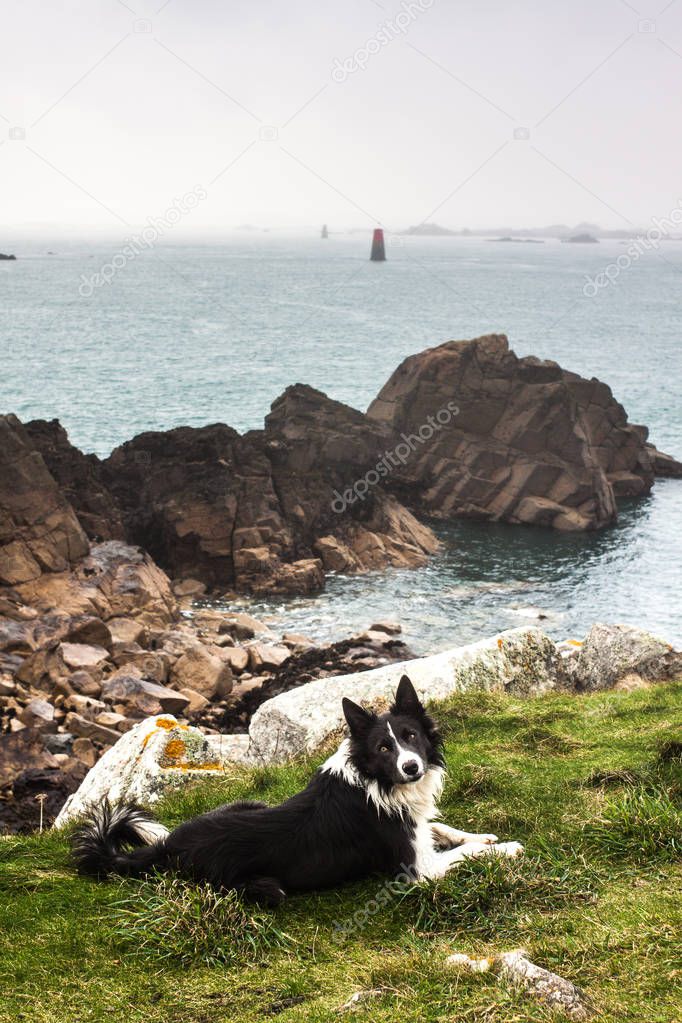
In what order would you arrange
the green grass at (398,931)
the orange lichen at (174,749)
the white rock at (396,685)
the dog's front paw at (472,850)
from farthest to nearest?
the white rock at (396,685)
the orange lichen at (174,749)
the dog's front paw at (472,850)
the green grass at (398,931)

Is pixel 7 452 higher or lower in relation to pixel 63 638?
higher

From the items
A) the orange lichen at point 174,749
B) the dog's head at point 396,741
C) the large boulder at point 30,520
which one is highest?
the dog's head at point 396,741

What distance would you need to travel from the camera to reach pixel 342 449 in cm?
5131

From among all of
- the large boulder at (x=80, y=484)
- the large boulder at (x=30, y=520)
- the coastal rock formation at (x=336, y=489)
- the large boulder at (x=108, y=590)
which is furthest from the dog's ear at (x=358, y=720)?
the coastal rock formation at (x=336, y=489)

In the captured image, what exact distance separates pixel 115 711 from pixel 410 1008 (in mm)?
19666

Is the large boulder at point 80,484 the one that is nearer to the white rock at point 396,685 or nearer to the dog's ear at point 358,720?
the white rock at point 396,685

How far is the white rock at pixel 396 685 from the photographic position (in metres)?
12.6

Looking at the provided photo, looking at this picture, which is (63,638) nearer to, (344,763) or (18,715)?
(18,715)

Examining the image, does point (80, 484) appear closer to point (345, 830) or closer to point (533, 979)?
point (345, 830)

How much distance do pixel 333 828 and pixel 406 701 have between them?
1.02 metres

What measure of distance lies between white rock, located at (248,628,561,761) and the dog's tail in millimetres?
4518

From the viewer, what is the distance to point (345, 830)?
23.2 feet

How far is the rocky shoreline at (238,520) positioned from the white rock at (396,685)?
425cm

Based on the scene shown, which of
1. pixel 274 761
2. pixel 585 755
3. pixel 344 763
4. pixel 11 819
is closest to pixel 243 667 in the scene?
pixel 11 819
